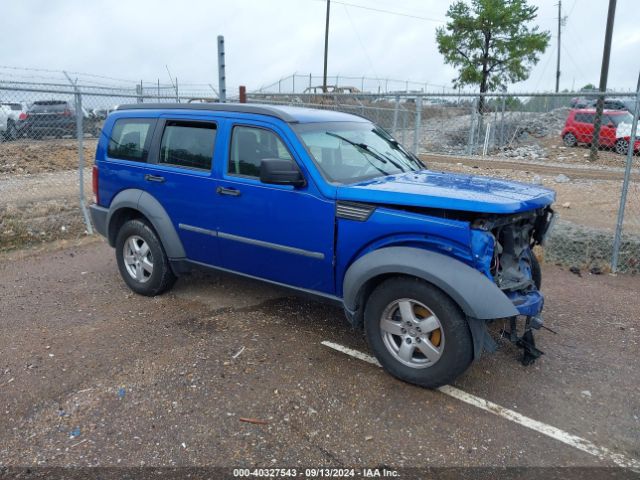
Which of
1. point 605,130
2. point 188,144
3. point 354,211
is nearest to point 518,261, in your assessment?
point 354,211

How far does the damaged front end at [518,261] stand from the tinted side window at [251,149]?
5.69 feet

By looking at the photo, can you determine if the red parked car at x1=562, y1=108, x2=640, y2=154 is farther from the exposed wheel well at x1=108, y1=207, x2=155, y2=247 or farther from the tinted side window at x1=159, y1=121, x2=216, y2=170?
the exposed wheel well at x1=108, y1=207, x2=155, y2=247

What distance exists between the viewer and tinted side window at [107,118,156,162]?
5158mm

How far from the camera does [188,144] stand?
191 inches

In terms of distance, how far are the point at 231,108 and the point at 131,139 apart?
131 cm

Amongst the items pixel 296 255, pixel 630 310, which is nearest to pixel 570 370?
pixel 630 310

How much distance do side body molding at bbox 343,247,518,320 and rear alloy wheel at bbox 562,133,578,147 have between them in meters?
17.3

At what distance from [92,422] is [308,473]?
1427mm

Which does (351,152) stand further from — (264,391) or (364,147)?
(264,391)

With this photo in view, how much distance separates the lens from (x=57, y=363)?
402 centimetres

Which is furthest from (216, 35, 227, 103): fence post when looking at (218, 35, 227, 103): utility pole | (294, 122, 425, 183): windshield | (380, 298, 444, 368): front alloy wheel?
(380, 298, 444, 368): front alloy wheel

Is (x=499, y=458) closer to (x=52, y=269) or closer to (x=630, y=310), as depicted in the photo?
(x=630, y=310)

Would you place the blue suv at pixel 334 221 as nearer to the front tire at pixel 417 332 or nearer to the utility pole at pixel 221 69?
the front tire at pixel 417 332

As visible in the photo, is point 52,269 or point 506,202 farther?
point 52,269
